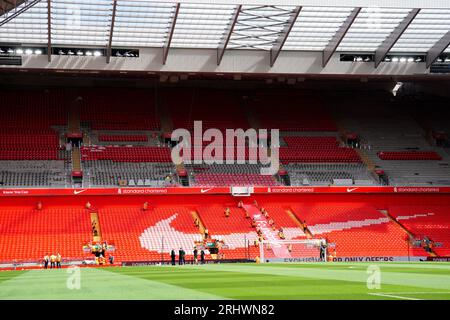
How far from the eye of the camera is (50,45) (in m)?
47.3

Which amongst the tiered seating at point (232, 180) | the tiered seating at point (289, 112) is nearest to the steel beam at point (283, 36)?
the tiered seating at point (232, 180)

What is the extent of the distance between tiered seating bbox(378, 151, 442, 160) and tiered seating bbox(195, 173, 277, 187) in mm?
10695

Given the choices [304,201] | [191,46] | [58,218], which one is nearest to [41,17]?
[191,46]

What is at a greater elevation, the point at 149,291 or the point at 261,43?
the point at 261,43

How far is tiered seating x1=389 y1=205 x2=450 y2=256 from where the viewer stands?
51750 mm

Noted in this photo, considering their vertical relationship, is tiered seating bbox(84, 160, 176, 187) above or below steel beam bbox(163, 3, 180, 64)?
below

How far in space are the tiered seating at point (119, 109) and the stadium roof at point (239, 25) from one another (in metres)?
11.6

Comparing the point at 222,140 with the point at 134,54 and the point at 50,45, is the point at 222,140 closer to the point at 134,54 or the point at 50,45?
the point at 134,54

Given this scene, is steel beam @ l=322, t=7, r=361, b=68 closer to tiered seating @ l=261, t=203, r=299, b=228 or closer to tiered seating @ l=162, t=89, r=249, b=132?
tiered seating @ l=261, t=203, r=299, b=228

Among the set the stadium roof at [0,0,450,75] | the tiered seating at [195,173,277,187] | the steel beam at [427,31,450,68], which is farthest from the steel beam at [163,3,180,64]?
the steel beam at [427,31,450,68]

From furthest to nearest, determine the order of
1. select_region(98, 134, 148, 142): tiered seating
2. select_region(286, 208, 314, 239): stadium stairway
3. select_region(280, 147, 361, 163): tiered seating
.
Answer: select_region(280, 147, 361, 163): tiered seating < select_region(98, 134, 148, 142): tiered seating < select_region(286, 208, 314, 239): stadium stairway

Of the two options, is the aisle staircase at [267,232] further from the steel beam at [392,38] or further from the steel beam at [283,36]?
the steel beam at [392,38]

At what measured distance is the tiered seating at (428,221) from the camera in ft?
170
